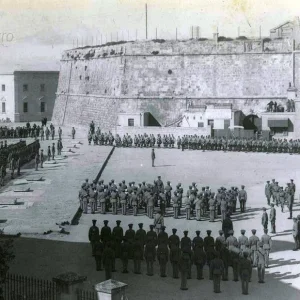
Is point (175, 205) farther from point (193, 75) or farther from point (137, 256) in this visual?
point (193, 75)

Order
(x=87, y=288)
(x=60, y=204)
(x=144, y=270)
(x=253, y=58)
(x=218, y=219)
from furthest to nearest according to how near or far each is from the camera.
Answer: (x=253, y=58), (x=60, y=204), (x=218, y=219), (x=144, y=270), (x=87, y=288)

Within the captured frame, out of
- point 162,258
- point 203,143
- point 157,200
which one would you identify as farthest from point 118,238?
point 203,143

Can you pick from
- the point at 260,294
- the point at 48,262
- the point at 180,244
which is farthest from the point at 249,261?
the point at 48,262

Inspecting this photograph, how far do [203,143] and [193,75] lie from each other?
10.8 meters

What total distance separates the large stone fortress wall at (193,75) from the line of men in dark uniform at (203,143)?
7.00m

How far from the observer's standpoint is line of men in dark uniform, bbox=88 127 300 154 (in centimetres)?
2884

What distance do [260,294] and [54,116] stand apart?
135ft

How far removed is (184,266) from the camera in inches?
386

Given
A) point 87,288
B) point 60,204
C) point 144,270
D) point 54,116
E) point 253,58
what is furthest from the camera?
point 54,116

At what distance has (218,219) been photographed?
14.9 m

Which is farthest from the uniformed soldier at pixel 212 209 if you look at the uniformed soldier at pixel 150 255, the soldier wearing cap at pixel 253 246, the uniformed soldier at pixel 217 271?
the uniformed soldier at pixel 217 271

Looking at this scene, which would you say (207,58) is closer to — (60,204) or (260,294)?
(60,204)

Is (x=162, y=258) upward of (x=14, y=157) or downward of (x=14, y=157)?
downward

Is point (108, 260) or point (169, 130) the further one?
point (169, 130)
